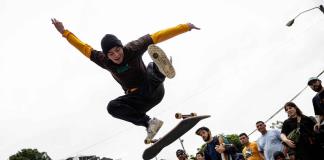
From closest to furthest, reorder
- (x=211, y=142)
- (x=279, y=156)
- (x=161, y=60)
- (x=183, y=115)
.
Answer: (x=161, y=60) → (x=183, y=115) → (x=211, y=142) → (x=279, y=156)

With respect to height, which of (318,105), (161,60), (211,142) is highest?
(161,60)

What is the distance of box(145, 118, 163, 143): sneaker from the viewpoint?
525 centimetres

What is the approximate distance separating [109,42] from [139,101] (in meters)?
0.99

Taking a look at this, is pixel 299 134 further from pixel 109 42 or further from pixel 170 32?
pixel 109 42

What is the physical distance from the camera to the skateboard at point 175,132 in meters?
5.06

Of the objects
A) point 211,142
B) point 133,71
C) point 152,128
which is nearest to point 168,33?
point 133,71

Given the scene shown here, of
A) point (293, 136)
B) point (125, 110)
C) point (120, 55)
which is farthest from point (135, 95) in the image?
point (293, 136)

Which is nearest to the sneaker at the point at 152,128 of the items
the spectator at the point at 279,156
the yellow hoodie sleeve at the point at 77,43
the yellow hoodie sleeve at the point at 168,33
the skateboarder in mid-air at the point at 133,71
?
the skateboarder in mid-air at the point at 133,71

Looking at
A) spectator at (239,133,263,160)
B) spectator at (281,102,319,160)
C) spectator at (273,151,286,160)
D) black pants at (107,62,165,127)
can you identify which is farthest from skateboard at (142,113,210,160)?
spectator at (239,133,263,160)

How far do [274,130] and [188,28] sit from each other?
133 inches

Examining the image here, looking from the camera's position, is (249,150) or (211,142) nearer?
(211,142)

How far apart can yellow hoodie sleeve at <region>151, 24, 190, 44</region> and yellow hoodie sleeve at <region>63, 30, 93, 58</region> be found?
102cm

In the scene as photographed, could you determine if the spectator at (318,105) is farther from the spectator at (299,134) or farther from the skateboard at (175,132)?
the skateboard at (175,132)

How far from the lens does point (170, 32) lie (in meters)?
5.04
